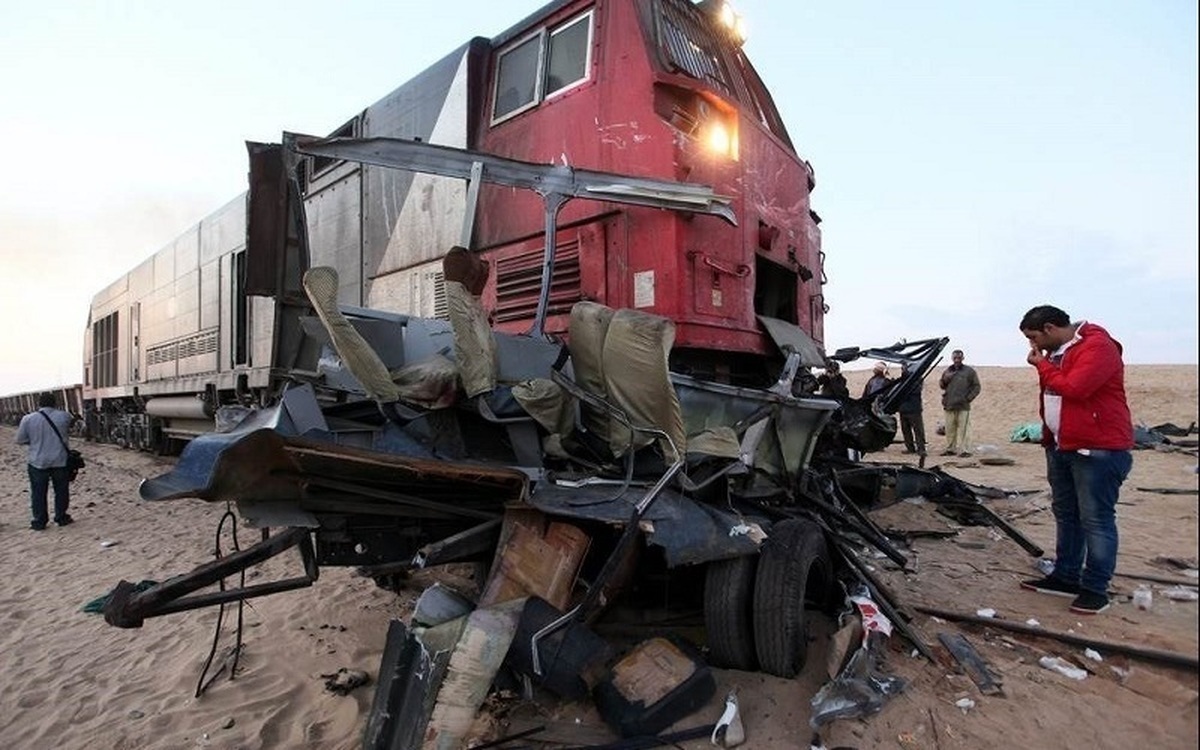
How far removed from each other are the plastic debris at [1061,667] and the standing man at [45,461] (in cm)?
958

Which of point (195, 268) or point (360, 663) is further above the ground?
point (195, 268)

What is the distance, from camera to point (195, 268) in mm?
10125

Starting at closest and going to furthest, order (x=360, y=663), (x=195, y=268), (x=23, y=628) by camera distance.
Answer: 1. (x=360, y=663)
2. (x=23, y=628)
3. (x=195, y=268)

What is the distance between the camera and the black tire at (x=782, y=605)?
3.05 metres

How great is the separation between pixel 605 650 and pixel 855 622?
46.9 inches

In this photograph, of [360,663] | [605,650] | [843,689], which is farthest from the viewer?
[360,663]

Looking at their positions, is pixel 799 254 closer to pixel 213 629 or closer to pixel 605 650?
pixel 605 650

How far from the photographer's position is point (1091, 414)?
79.0 inches

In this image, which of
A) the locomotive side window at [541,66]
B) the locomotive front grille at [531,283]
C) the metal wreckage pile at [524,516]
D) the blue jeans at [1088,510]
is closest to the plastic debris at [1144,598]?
the blue jeans at [1088,510]

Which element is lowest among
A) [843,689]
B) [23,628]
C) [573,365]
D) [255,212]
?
[23,628]

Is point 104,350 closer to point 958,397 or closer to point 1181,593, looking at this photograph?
point 958,397

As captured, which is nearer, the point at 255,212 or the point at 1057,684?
the point at 1057,684

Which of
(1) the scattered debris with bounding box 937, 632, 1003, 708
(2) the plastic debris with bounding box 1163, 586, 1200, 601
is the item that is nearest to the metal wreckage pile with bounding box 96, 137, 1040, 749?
(1) the scattered debris with bounding box 937, 632, 1003, 708

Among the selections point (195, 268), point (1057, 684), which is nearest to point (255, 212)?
point (1057, 684)
